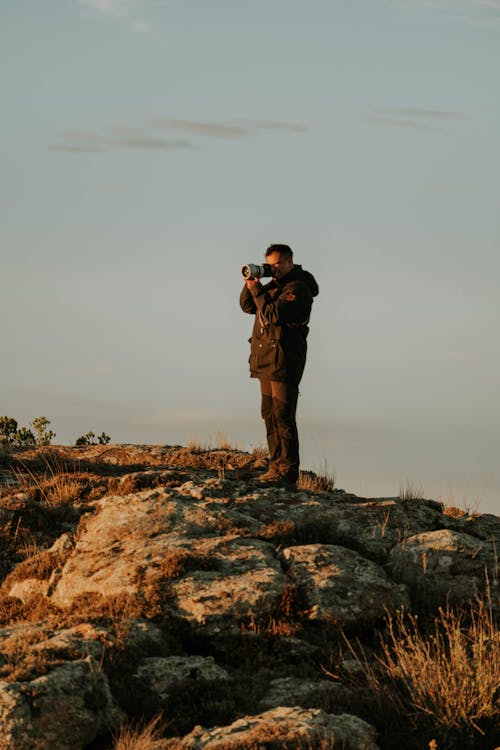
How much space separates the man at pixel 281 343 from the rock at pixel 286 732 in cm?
628

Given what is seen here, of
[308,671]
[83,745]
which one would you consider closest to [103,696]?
[83,745]

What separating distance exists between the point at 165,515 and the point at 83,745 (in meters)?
4.11

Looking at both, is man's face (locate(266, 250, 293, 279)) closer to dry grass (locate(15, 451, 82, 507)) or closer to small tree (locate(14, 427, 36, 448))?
dry grass (locate(15, 451, 82, 507))

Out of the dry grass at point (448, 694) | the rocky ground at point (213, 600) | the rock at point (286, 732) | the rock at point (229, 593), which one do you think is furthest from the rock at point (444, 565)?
the rock at point (286, 732)

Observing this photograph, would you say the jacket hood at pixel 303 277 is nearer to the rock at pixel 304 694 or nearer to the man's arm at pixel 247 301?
the man's arm at pixel 247 301

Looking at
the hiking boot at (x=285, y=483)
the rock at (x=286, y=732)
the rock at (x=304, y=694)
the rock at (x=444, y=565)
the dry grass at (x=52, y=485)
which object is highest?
the hiking boot at (x=285, y=483)

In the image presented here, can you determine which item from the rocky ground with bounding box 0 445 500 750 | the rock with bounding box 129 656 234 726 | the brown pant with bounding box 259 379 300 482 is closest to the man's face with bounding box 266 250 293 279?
the brown pant with bounding box 259 379 300 482

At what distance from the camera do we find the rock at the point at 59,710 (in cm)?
736

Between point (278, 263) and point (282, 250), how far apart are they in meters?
0.19

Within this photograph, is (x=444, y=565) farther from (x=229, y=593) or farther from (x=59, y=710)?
(x=59, y=710)

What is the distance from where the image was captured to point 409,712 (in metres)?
8.10

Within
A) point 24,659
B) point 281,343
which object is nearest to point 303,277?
point 281,343

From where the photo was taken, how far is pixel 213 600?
9.73 m

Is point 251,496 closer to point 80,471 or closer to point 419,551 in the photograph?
point 419,551
